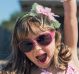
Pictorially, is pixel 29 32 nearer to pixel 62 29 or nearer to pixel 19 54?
pixel 19 54

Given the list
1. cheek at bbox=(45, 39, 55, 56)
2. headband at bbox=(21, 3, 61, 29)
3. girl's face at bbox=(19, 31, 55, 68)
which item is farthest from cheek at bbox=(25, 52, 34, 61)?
headband at bbox=(21, 3, 61, 29)

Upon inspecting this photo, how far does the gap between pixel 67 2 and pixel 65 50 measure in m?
0.35

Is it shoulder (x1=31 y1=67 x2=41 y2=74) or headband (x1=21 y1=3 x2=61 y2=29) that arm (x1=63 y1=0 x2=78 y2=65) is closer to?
headband (x1=21 y1=3 x2=61 y2=29)

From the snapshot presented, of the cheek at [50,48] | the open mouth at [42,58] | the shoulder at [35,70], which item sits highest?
the cheek at [50,48]

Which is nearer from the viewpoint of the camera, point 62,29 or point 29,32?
point 29,32

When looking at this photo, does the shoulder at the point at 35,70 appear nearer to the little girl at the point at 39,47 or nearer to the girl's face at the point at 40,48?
→ the little girl at the point at 39,47

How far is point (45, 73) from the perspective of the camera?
2.80 metres

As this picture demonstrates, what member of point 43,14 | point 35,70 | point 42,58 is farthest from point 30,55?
point 43,14

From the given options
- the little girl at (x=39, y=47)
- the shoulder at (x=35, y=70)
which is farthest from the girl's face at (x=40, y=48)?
the shoulder at (x=35, y=70)

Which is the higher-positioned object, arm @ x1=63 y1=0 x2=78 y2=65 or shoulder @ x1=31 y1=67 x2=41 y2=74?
arm @ x1=63 y1=0 x2=78 y2=65

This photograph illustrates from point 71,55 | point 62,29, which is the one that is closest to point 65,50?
point 71,55

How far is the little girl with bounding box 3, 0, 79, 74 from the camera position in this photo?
267 cm

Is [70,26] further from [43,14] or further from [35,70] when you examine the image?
[35,70]

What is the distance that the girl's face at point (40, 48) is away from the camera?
2.65 metres
